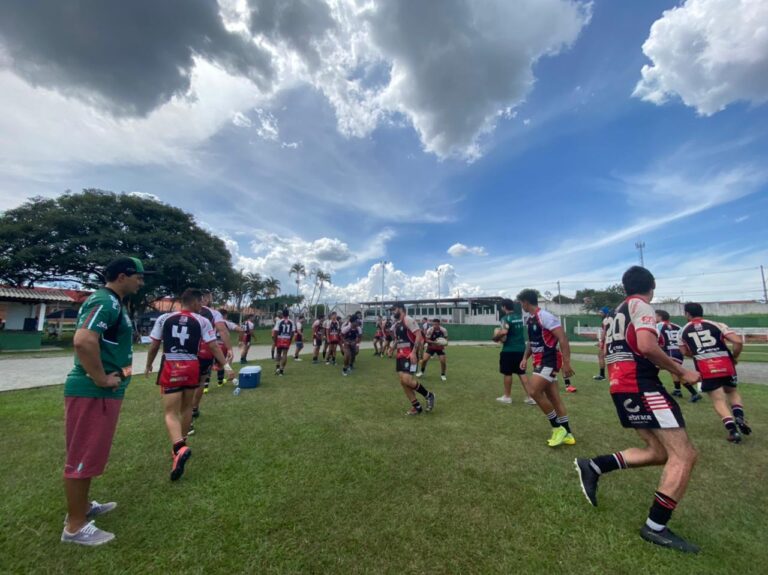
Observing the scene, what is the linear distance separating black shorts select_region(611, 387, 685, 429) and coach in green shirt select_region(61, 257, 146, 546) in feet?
14.2

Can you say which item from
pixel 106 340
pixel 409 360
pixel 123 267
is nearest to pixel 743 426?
pixel 409 360

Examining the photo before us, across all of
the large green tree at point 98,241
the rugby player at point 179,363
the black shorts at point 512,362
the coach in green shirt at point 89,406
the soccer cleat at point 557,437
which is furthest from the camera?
the large green tree at point 98,241

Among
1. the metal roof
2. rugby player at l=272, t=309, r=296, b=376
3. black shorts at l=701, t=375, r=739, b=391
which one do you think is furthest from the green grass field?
the metal roof

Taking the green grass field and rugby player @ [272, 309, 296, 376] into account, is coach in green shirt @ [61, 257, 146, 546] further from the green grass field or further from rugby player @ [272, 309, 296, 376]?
rugby player @ [272, 309, 296, 376]

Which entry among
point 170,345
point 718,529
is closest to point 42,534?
point 170,345

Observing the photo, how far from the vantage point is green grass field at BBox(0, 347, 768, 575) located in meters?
2.36

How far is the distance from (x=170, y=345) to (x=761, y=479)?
23.4 ft

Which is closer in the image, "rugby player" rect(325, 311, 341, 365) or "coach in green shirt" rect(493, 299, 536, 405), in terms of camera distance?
"coach in green shirt" rect(493, 299, 536, 405)

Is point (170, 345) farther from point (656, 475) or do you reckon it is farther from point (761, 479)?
point (761, 479)

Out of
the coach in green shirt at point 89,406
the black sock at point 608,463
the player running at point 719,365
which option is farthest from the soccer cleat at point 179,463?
the player running at point 719,365

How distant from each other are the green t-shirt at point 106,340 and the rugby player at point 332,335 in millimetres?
10251

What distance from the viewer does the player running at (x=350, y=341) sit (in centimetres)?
1102

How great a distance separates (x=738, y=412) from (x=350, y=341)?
921cm

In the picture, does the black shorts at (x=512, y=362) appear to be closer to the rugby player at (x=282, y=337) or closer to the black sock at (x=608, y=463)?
the black sock at (x=608, y=463)
